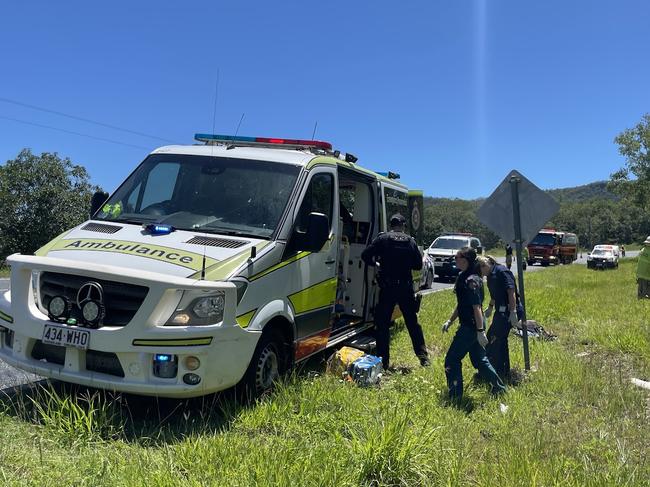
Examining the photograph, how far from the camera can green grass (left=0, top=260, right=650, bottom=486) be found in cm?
332

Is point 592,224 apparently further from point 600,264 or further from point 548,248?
point 600,264

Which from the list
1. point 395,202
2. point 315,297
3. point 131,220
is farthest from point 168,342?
point 395,202

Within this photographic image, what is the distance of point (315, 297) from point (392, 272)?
1409mm

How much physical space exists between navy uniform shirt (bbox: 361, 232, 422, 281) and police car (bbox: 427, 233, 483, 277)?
15599 mm

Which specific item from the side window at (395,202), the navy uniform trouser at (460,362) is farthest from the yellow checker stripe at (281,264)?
the side window at (395,202)

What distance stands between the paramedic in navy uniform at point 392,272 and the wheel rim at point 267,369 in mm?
2009

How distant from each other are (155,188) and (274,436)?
2811mm

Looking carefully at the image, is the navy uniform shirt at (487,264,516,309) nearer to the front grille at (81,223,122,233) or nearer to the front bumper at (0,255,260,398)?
the front bumper at (0,255,260,398)

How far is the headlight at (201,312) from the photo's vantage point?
159 inches

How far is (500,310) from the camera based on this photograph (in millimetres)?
6344

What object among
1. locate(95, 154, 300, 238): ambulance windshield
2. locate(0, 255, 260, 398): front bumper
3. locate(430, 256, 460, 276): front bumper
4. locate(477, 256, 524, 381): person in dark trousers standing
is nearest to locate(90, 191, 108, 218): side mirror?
locate(95, 154, 300, 238): ambulance windshield

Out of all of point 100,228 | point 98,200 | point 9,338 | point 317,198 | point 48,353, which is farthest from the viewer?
point 98,200

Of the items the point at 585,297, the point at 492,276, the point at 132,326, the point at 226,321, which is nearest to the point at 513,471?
the point at 226,321

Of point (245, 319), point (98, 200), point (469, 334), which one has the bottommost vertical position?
point (469, 334)
